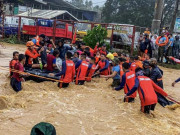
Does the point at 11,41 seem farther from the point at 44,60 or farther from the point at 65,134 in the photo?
the point at 65,134

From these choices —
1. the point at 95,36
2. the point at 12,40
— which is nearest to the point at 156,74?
the point at 95,36

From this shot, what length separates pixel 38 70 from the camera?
8.84 meters

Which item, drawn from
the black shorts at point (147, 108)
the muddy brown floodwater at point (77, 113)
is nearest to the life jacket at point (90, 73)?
the muddy brown floodwater at point (77, 113)

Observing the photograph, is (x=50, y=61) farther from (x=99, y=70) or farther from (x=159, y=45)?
(x=159, y=45)

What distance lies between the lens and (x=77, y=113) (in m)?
6.04

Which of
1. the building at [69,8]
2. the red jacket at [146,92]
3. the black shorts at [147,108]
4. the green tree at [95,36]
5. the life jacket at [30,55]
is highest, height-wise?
the building at [69,8]

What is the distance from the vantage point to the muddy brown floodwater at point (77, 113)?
5.27 meters

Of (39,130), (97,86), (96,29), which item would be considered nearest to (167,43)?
(96,29)

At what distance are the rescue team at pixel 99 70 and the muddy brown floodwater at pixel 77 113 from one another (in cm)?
35

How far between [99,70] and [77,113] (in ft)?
11.0

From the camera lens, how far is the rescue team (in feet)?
19.2

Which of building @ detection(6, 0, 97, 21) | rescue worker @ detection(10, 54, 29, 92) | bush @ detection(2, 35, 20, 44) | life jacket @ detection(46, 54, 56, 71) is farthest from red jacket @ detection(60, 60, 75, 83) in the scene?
building @ detection(6, 0, 97, 21)

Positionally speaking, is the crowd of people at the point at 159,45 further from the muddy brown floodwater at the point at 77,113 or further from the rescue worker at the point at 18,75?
the rescue worker at the point at 18,75

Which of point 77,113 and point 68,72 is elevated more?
point 68,72
